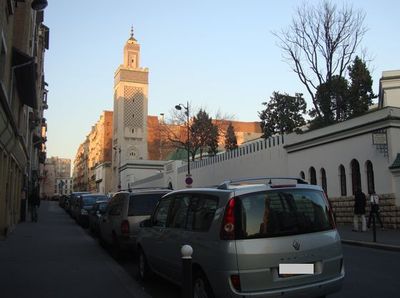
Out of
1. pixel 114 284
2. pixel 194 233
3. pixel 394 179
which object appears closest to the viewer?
pixel 194 233

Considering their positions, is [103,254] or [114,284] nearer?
[114,284]

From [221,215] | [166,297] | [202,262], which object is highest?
[221,215]

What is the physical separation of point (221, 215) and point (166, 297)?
2.76 m

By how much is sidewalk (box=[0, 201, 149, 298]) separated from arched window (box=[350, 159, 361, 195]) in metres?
13.4

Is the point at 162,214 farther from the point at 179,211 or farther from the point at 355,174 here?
the point at 355,174

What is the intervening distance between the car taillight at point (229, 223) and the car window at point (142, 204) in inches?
245

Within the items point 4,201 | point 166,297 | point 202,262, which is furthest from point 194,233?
point 4,201

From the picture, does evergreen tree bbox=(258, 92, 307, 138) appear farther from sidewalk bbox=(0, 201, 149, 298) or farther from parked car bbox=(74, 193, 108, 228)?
sidewalk bbox=(0, 201, 149, 298)

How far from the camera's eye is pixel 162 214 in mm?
8516

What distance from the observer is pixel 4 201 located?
17.1 m

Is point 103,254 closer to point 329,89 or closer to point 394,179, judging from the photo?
point 394,179

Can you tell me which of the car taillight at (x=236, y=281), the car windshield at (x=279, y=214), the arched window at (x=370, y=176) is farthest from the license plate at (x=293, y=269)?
the arched window at (x=370, y=176)

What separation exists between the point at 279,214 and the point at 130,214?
668cm

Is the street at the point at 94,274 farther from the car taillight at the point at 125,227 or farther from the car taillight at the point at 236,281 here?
the car taillight at the point at 236,281
